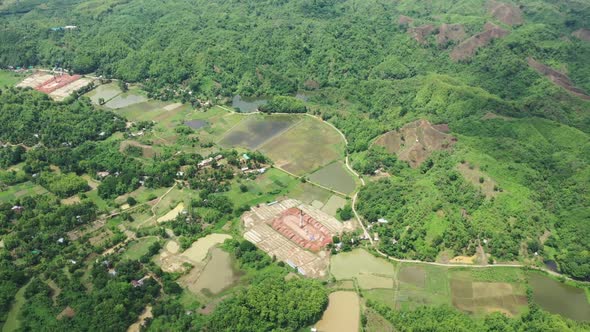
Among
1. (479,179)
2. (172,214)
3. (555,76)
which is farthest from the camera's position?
(555,76)

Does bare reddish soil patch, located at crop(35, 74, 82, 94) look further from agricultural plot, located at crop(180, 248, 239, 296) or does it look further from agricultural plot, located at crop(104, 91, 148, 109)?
agricultural plot, located at crop(180, 248, 239, 296)

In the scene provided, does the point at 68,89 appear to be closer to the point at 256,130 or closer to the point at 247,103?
the point at 247,103

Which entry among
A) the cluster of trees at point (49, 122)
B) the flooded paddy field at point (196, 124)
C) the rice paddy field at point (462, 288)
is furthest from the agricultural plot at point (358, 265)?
the cluster of trees at point (49, 122)

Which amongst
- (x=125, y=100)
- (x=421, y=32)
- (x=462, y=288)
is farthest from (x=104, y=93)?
(x=462, y=288)

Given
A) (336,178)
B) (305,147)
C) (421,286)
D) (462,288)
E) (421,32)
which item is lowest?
(305,147)

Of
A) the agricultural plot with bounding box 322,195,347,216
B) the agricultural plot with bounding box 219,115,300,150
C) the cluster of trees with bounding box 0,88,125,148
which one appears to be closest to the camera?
the agricultural plot with bounding box 322,195,347,216

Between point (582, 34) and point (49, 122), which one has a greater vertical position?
point (582, 34)

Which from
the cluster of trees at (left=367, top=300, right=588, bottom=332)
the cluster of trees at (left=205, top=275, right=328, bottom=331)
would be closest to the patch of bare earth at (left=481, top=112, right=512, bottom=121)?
the cluster of trees at (left=367, top=300, right=588, bottom=332)

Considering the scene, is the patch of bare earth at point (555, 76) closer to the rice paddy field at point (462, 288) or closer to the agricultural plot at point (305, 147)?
the agricultural plot at point (305, 147)
